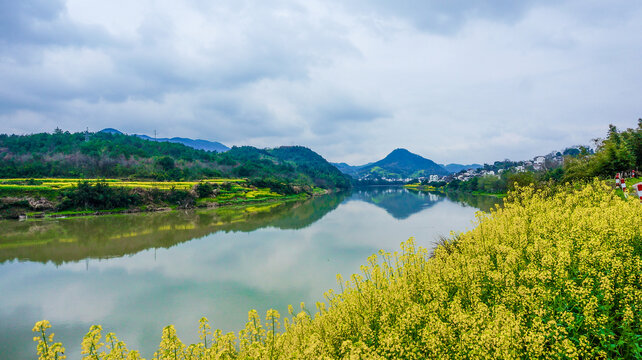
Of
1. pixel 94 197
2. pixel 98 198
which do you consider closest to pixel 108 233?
pixel 98 198

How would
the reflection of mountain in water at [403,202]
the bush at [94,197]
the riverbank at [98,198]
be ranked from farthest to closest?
the reflection of mountain in water at [403,202], the bush at [94,197], the riverbank at [98,198]

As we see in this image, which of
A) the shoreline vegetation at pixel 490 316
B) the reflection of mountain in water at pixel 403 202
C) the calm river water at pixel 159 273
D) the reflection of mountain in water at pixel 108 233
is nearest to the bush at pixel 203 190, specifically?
the reflection of mountain in water at pixel 108 233

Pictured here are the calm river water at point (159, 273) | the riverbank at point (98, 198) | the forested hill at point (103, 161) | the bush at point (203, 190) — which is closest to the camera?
the calm river water at point (159, 273)

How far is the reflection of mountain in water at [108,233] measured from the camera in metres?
20.5

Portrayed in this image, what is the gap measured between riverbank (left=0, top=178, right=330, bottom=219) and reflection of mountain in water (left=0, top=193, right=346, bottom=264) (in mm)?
4237

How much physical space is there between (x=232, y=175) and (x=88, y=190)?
49964mm

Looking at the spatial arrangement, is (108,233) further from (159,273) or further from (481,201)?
(481,201)

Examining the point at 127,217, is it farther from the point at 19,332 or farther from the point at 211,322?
the point at 211,322

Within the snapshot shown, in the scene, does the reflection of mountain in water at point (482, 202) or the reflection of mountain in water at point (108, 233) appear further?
the reflection of mountain in water at point (482, 202)

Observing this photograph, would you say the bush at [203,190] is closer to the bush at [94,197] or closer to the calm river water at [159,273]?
the bush at [94,197]

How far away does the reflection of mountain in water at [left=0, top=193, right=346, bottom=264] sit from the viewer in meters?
20.5

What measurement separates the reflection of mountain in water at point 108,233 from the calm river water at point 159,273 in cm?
11

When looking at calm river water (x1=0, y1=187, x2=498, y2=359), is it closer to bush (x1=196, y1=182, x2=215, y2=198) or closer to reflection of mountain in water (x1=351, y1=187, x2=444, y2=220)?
reflection of mountain in water (x1=351, y1=187, x2=444, y2=220)

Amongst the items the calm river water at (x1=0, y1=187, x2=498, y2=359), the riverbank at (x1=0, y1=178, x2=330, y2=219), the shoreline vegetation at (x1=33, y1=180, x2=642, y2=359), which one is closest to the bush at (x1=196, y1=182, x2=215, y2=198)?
the riverbank at (x1=0, y1=178, x2=330, y2=219)
